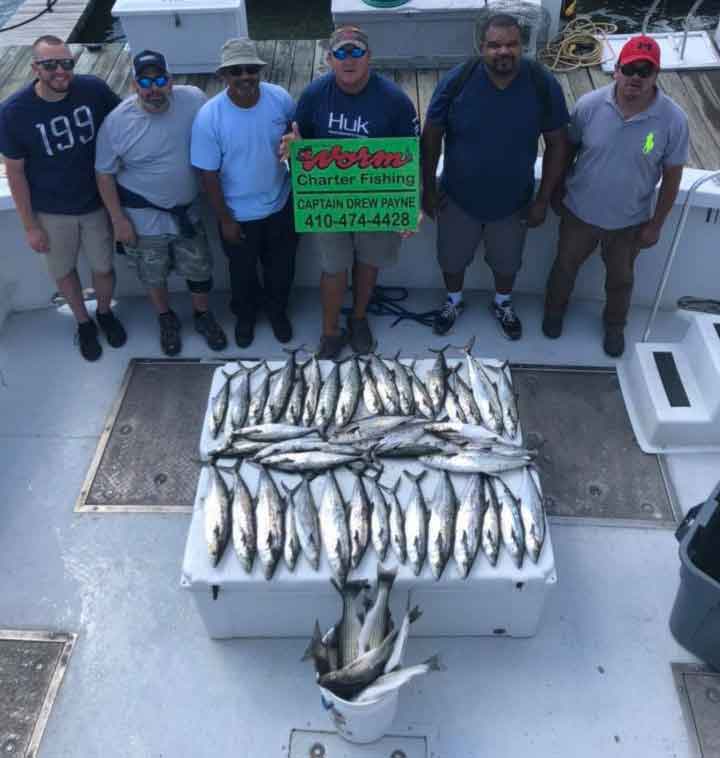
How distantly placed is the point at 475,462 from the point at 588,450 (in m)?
1.10

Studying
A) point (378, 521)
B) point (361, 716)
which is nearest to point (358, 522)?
point (378, 521)

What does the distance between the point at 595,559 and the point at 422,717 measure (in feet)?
3.89

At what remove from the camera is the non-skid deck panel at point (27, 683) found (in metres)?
2.84

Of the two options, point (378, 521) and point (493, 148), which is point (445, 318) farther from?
point (378, 521)

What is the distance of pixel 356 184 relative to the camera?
A: 362 cm

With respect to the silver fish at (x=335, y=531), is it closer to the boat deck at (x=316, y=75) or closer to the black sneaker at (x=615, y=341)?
the black sneaker at (x=615, y=341)

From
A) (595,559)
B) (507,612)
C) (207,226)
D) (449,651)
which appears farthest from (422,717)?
(207,226)

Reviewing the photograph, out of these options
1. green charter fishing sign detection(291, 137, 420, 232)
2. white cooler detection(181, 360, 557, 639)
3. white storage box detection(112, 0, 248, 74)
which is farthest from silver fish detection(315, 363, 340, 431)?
white storage box detection(112, 0, 248, 74)

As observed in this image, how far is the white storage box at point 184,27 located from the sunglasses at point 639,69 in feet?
13.9

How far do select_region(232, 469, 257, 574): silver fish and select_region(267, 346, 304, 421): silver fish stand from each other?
544 millimetres

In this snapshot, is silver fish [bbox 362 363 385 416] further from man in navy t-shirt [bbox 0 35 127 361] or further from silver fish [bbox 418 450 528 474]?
man in navy t-shirt [bbox 0 35 127 361]

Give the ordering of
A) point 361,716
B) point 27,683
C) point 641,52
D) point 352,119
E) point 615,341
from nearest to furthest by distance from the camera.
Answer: point 361,716 → point 27,683 → point 641,52 → point 352,119 → point 615,341

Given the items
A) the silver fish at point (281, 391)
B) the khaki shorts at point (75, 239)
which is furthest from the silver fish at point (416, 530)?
the khaki shorts at point (75, 239)

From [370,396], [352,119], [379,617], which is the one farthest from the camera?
[370,396]
